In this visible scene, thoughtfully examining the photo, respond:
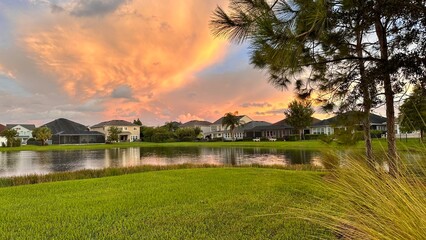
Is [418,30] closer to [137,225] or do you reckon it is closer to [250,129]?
[137,225]

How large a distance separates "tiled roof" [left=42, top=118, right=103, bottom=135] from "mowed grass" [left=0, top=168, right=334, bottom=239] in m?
58.3

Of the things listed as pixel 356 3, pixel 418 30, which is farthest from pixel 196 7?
pixel 418 30

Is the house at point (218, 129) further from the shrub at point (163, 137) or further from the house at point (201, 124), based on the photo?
the shrub at point (163, 137)

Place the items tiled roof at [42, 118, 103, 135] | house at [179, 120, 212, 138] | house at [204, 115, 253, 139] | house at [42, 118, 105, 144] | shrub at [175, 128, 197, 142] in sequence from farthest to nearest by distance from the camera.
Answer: house at [179, 120, 212, 138], house at [204, 115, 253, 139], tiled roof at [42, 118, 103, 135], shrub at [175, 128, 197, 142], house at [42, 118, 105, 144]

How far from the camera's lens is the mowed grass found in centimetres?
383

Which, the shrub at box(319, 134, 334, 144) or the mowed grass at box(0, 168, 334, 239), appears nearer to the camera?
the mowed grass at box(0, 168, 334, 239)

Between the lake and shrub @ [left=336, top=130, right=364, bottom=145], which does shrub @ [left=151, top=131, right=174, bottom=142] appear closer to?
the lake

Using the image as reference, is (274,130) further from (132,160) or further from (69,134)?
(69,134)

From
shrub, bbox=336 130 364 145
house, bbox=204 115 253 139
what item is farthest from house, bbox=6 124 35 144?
shrub, bbox=336 130 364 145

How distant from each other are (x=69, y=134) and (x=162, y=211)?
202 feet

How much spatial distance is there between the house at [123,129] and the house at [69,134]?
4.69m

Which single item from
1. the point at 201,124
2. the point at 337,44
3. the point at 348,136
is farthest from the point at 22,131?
the point at 337,44

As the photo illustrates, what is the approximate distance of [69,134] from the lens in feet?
198

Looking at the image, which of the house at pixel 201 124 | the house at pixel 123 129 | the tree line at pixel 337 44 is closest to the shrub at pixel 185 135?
the house at pixel 123 129
